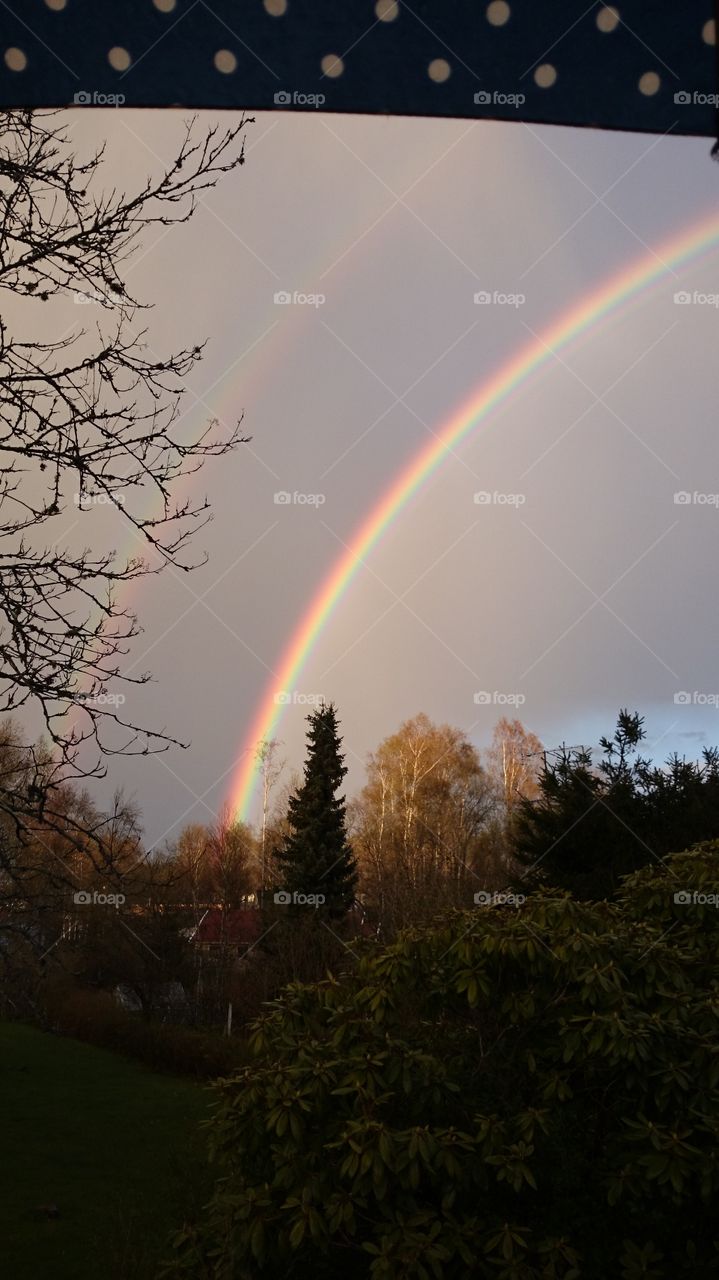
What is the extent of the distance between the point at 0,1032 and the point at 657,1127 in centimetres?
1794

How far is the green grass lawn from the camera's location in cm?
641

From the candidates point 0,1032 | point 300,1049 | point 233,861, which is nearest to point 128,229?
point 300,1049

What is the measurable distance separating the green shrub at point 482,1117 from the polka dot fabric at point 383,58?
113 inches

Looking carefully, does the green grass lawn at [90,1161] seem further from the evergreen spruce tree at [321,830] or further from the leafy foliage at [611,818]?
the evergreen spruce tree at [321,830]

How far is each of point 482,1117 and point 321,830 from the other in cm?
2626

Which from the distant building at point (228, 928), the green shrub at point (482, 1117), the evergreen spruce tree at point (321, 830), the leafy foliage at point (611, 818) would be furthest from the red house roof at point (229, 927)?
the green shrub at point (482, 1117)

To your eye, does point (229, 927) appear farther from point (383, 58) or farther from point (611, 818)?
point (383, 58)

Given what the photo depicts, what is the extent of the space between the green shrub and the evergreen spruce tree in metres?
23.2

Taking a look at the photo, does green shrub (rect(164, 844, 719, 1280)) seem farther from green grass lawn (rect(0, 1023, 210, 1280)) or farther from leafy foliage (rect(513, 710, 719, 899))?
leafy foliage (rect(513, 710, 719, 899))

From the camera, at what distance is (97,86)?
131 cm

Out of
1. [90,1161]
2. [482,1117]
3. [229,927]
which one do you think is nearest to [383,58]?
[482,1117]

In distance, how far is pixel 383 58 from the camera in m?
1.28

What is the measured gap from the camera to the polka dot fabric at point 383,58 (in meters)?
1.24

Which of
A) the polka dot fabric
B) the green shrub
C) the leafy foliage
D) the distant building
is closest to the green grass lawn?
the green shrub
